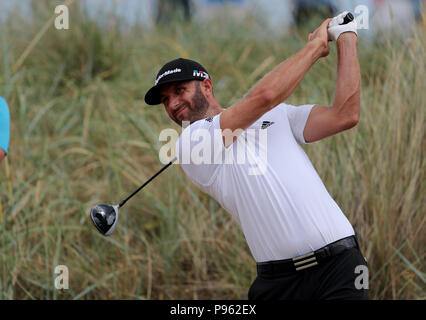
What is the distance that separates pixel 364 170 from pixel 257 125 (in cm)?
151

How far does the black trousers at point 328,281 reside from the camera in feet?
10.7

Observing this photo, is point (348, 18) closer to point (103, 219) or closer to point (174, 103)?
point (174, 103)

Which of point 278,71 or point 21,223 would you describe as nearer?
point 278,71

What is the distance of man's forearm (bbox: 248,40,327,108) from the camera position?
3129mm

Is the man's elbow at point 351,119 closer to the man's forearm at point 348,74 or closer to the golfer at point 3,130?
the man's forearm at point 348,74

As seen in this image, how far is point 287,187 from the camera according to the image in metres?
3.28

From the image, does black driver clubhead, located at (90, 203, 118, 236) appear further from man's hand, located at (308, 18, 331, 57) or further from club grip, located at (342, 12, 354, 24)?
club grip, located at (342, 12, 354, 24)

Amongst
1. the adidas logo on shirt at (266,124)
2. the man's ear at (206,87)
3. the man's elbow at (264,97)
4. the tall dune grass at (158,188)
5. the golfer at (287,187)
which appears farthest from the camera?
the tall dune grass at (158,188)

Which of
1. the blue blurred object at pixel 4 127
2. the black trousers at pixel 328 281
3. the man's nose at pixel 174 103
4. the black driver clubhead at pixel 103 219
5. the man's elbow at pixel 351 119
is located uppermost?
the man's nose at pixel 174 103

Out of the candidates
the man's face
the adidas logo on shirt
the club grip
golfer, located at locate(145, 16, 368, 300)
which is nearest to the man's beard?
the man's face

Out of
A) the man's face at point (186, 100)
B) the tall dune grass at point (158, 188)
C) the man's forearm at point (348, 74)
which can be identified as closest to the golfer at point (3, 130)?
the man's face at point (186, 100)
